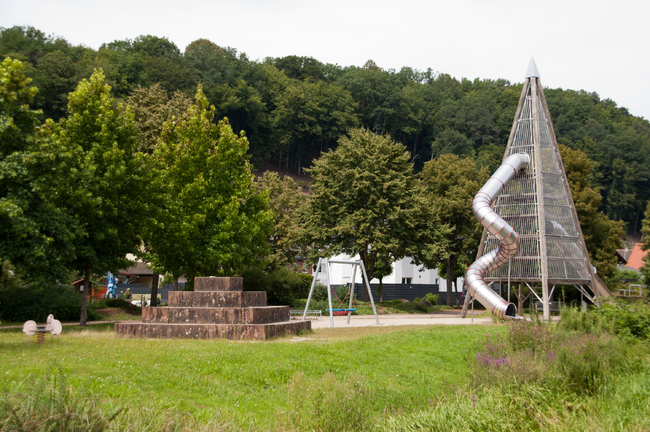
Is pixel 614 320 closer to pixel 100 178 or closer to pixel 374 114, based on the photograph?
pixel 100 178

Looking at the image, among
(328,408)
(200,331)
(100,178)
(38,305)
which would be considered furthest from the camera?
(38,305)

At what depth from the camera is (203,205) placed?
89.5ft

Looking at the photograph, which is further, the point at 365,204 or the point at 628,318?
the point at 365,204

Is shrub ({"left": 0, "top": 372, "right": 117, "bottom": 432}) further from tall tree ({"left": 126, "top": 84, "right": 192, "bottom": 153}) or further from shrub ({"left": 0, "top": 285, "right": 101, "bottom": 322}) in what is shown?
tall tree ({"left": 126, "top": 84, "right": 192, "bottom": 153})

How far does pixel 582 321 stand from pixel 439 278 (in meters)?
56.7

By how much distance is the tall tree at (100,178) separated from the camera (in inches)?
808

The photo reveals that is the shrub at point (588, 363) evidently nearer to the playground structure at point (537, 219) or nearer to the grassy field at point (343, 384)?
the grassy field at point (343, 384)

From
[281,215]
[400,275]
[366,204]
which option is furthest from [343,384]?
[400,275]

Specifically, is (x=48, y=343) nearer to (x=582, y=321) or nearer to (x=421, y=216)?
(x=582, y=321)

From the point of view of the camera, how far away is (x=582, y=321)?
13.7 metres

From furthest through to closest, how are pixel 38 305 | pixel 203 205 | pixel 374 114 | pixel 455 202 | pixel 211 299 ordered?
pixel 374 114
pixel 455 202
pixel 203 205
pixel 38 305
pixel 211 299

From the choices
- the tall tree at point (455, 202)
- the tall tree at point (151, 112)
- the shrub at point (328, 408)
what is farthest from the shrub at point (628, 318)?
the tall tree at point (151, 112)

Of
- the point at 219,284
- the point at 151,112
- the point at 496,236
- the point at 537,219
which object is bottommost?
the point at 219,284

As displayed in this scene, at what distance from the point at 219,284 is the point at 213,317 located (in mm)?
1196
